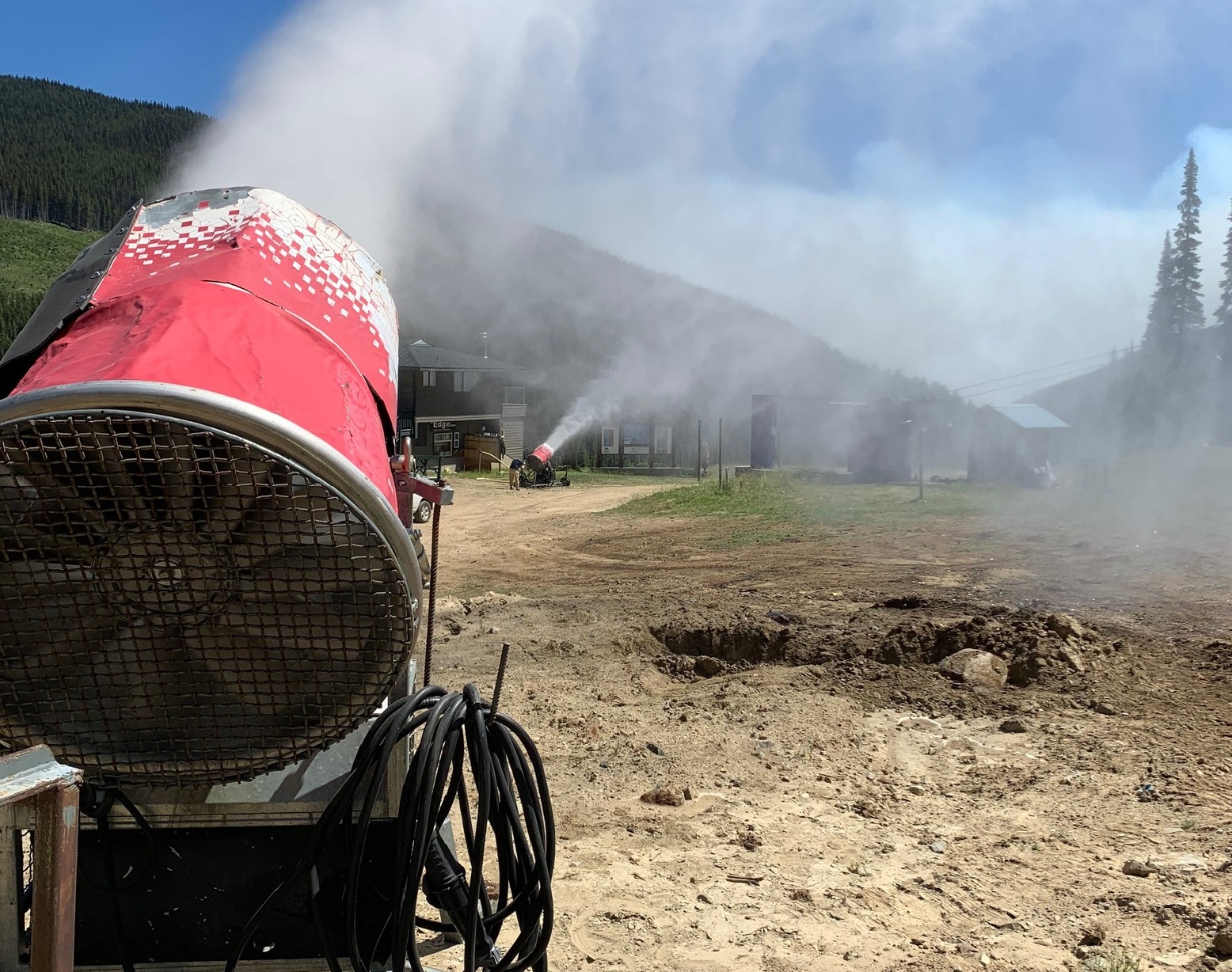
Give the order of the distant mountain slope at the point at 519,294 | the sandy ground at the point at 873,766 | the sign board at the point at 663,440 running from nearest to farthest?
the sandy ground at the point at 873,766
the sign board at the point at 663,440
the distant mountain slope at the point at 519,294

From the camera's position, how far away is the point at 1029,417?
3102 cm

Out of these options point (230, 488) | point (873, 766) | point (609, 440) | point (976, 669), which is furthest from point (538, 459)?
point (230, 488)

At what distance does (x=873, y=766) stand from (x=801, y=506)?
47.4 ft

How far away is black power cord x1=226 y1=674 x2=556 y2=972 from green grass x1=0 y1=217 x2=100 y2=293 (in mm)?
60181

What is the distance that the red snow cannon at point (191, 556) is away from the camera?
223 centimetres

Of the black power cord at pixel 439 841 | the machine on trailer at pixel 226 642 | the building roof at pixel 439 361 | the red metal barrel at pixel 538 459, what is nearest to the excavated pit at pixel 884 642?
the black power cord at pixel 439 841

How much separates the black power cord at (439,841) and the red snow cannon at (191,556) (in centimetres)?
26

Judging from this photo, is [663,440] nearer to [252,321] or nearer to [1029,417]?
[1029,417]

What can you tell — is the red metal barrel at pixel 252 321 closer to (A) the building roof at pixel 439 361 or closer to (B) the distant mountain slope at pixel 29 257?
(A) the building roof at pixel 439 361

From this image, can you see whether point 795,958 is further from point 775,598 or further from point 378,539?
point 775,598

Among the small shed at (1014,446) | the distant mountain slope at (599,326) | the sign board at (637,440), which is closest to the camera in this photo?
the small shed at (1014,446)

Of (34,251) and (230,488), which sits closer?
(230,488)

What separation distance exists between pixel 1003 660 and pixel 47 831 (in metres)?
7.26

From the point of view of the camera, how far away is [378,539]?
7.76 ft
